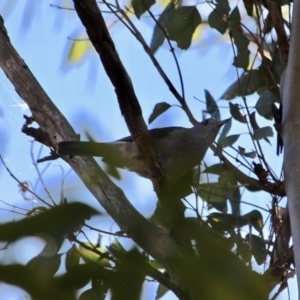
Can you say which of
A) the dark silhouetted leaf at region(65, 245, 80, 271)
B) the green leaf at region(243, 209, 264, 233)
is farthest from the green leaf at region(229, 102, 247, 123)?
the dark silhouetted leaf at region(65, 245, 80, 271)

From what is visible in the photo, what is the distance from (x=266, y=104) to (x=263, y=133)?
191mm

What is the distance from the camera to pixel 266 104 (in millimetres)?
2270

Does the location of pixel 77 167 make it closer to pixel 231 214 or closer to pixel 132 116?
pixel 132 116

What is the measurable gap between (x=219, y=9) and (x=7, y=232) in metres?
2.28

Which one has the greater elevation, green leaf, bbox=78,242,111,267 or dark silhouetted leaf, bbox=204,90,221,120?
dark silhouetted leaf, bbox=204,90,221,120

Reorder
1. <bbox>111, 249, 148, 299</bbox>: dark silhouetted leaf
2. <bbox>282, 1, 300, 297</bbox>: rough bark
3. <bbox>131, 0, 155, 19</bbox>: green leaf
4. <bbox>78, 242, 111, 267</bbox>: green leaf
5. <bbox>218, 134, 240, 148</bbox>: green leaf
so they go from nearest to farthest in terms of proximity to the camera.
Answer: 1. <bbox>111, 249, 148, 299</bbox>: dark silhouetted leaf
2. <bbox>78, 242, 111, 267</bbox>: green leaf
3. <bbox>282, 1, 300, 297</bbox>: rough bark
4. <bbox>218, 134, 240, 148</bbox>: green leaf
5. <bbox>131, 0, 155, 19</bbox>: green leaf

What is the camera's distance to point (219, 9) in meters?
2.52

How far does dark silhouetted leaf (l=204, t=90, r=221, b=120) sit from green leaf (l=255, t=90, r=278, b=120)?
0.27 m

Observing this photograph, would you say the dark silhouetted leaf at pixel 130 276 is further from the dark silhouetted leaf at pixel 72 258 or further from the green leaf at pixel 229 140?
the green leaf at pixel 229 140

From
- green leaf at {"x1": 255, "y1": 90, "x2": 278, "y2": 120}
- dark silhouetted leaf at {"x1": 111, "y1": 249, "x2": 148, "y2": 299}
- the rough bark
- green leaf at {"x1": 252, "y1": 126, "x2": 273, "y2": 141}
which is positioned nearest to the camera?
dark silhouetted leaf at {"x1": 111, "y1": 249, "x2": 148, "y2": 299}

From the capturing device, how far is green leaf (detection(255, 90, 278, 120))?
2.26 m

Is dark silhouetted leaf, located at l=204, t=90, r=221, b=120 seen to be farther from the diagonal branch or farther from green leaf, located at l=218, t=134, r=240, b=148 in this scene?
the diagonal branch

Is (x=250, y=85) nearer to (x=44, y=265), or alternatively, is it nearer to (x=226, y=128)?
(x=226, y=128)

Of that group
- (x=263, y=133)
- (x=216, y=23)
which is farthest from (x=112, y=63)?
(x=216, y=23)
